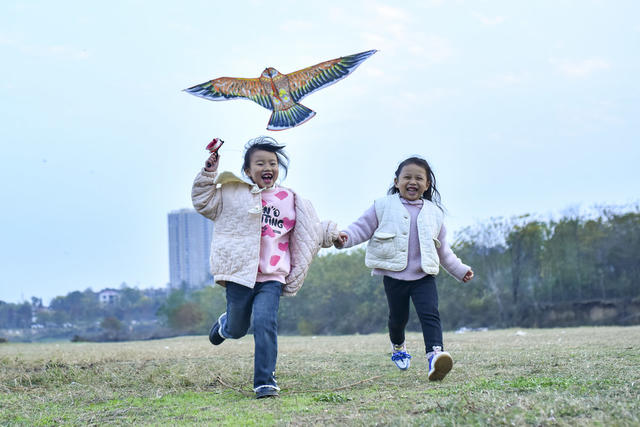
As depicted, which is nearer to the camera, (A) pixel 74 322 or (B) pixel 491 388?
(B) pixel 491 388

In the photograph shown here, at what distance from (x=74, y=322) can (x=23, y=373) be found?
52.8 metres

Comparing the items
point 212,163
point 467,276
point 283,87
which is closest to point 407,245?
point 467,276

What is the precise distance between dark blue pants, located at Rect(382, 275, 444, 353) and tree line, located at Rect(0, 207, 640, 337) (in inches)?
1010

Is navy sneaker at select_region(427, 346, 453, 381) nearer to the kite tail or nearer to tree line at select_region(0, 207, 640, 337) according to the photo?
the kite tail

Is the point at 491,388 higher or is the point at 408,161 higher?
the point at 408,161

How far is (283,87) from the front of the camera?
5621mm

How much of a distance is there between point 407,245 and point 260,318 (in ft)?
5.10

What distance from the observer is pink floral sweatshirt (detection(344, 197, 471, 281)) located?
18.7 ft

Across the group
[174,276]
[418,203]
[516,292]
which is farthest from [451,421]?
[174,276]

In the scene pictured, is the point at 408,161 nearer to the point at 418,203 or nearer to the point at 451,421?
the point at 418,203

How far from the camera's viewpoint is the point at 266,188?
17.4ft

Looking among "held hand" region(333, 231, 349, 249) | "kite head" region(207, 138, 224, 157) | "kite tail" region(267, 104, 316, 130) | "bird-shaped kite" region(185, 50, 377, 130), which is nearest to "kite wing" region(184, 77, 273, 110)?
"bird-shaped kite" region(185, 50, 377, 130)

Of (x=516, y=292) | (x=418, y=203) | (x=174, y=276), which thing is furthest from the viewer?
(x=174, y=276)

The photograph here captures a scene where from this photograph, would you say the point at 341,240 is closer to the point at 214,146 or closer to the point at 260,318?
the point at 260,318
